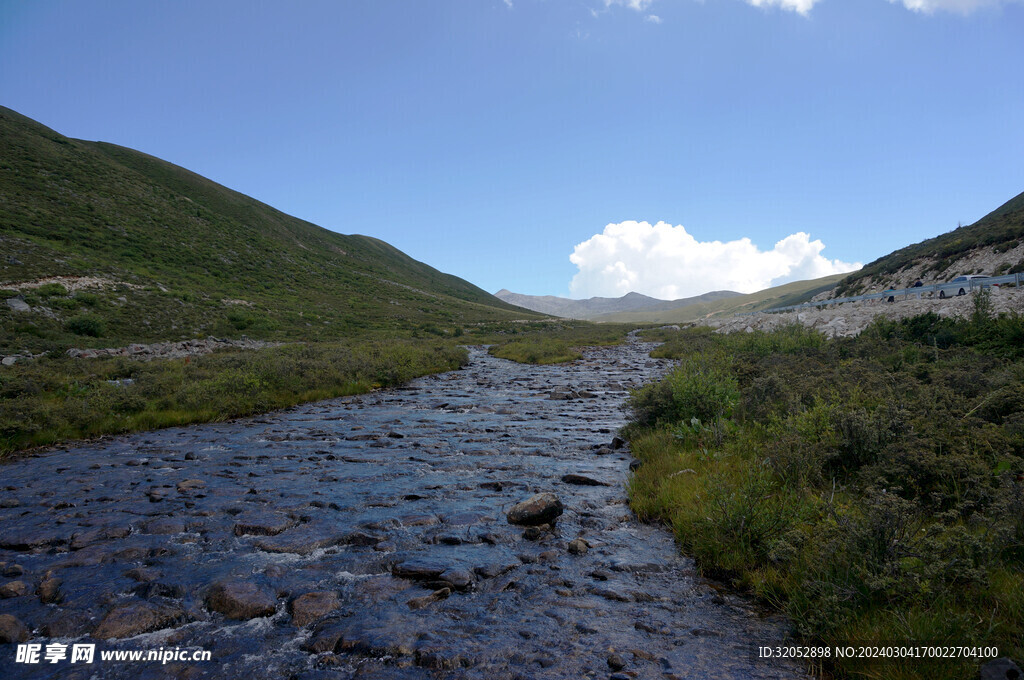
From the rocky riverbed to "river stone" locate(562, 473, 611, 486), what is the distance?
43 mm

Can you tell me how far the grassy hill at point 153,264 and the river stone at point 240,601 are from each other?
25696 mm

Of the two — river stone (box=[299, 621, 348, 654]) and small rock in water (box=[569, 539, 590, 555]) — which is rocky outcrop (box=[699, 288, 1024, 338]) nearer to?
small rock in water (box=[569, 539, 590, 555])

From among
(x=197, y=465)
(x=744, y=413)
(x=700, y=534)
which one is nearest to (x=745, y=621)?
(x=700, y=534)

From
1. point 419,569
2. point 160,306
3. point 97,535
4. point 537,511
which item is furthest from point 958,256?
point 160,306

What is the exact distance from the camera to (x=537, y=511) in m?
7.86

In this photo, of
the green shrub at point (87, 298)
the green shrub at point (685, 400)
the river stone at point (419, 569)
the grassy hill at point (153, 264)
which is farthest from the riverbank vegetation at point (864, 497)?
the green shrub at point (87, 298)

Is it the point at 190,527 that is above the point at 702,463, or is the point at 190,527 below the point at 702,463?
below

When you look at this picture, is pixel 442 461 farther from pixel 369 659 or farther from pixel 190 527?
pixel 369 659

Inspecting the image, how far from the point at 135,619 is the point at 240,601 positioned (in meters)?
1.04

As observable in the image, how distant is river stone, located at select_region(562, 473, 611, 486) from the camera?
9.74 metres

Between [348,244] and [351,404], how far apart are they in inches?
4832

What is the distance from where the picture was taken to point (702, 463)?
29.9ft

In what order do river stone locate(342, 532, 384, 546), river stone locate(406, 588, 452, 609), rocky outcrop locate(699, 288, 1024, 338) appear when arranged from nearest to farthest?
river stone locate(406, 588, 452, 609)
river stone locate(342, 532, 384, 546)
rocky outcrop locate(699, 288, 1024, 338)

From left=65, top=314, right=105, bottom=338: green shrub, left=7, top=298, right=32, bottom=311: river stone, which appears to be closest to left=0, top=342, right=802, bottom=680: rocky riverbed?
left=65, top=314, right=105, bottom=338: green shrub
